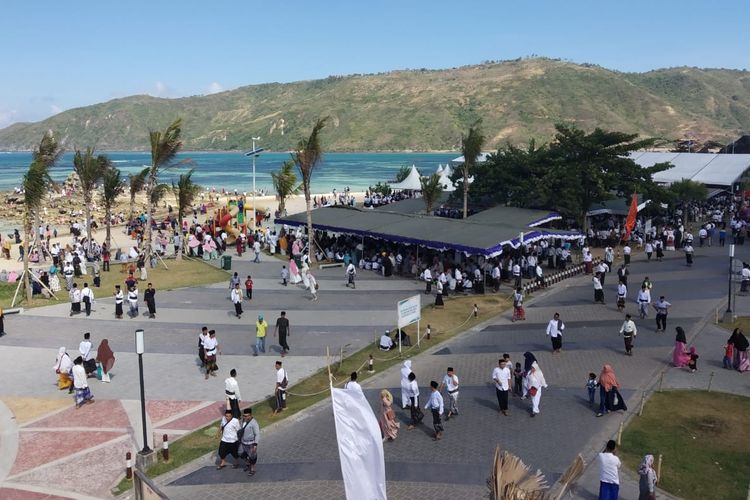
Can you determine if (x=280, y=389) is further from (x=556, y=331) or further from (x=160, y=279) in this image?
(x=160, y=279)

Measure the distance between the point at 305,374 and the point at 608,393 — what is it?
7.96 m

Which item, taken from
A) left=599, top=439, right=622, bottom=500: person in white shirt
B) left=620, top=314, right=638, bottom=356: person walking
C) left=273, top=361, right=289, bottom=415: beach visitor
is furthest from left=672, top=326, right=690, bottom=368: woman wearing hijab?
left=273, top=361, right=289, bottom=415: beach visitor

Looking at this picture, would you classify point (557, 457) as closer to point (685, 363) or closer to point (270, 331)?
point (685, 363)

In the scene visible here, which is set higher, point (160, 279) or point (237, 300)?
point (237, 300)

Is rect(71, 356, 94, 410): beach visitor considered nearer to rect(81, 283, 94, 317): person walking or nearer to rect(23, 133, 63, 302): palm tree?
rect(81, 283, 94, 317): person walking

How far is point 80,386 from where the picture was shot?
14.7 metres

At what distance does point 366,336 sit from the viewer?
2022 centimetres

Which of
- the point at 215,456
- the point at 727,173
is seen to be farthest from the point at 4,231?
the point at 727,173

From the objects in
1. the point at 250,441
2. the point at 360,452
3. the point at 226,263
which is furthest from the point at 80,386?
the point at 226,263

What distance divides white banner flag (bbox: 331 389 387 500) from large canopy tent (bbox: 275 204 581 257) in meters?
18.5

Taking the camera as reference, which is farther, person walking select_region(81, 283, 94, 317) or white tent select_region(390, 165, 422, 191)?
white tent select_region(390, 165, 422, 191)

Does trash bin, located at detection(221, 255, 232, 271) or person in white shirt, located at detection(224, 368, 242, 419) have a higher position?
trash bin, located at detection(221, 255, 232, 271)

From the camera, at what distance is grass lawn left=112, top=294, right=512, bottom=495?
12375 mm

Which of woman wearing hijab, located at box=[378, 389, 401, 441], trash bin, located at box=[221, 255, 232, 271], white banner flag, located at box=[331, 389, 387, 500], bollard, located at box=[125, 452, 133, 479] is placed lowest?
bollard, located at box=[125, 452, 133, 479]
